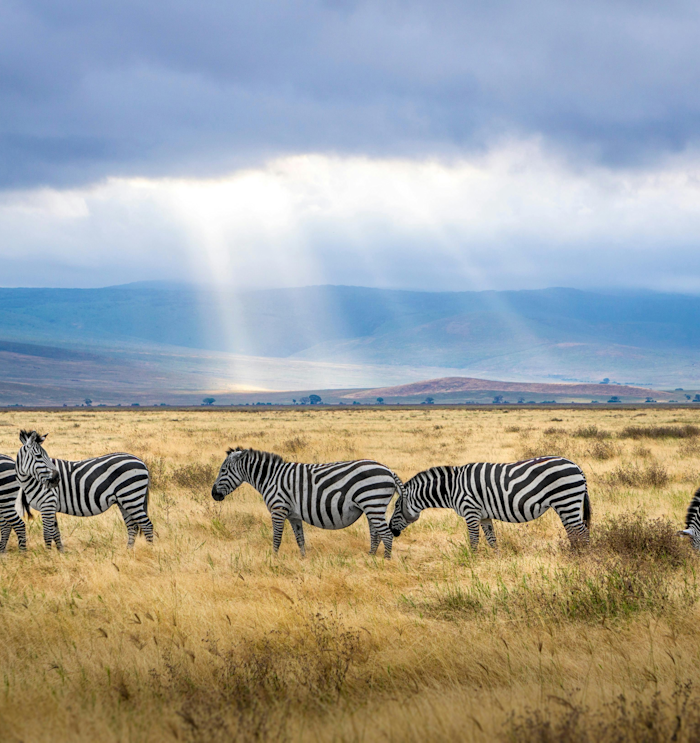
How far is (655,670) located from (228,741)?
344cm

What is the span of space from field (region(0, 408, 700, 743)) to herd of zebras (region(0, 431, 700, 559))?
1.60 ft

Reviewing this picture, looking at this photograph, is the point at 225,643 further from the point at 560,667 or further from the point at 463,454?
the point at 463,454

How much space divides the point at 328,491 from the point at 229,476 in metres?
2.11

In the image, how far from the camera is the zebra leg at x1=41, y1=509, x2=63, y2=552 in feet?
35.1

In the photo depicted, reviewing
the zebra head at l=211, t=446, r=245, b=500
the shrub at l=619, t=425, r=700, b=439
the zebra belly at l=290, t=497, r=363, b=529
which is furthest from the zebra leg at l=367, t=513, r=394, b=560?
the shrub at l=619, t=425, r=700, b=439

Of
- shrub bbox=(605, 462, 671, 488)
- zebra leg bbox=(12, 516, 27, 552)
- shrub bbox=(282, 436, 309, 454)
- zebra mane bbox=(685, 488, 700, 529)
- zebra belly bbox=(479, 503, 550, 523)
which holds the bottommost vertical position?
shrub bbox=(282, 436, 309, 454)

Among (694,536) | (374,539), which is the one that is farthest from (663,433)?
(374,539)

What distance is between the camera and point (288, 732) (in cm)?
446

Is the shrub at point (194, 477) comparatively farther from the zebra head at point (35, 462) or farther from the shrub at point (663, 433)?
the shrub at point (663, 433)

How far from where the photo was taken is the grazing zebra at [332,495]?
→ 10297mm

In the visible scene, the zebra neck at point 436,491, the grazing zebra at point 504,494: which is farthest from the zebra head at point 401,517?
the zebra neck at point 436,491

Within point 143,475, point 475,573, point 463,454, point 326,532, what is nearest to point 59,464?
point 143,475

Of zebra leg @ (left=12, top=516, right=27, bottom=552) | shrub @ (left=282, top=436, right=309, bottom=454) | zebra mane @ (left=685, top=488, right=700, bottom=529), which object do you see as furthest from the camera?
shrub @ (left=282, top=436, right=309, bottom=454)

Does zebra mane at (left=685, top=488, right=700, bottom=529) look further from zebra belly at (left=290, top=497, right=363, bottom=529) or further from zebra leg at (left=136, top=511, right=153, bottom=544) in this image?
zebra leg at (left=136, top=511, right=153, bottom=544)
